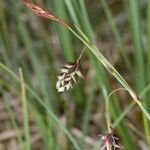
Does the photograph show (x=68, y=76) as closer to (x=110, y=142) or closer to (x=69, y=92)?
(x=110, y=142)

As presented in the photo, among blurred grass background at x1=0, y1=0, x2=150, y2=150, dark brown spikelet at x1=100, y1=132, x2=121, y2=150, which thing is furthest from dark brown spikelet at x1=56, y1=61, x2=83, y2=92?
blurred grass background at x1=0, y1=0, x2=150, y2=150

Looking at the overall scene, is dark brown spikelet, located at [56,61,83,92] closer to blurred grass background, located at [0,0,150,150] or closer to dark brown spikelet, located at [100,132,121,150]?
dark brown spikelet, located at [100,132,121,150]

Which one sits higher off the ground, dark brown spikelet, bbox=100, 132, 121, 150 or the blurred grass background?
the blurred grass background

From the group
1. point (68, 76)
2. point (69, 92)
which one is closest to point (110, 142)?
point (68, 76)

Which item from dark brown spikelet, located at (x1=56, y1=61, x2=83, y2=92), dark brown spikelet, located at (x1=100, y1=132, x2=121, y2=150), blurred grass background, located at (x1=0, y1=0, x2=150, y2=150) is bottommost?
dark brown spikelet, located at (x1=100, y1=132, x2=121, y2=150)

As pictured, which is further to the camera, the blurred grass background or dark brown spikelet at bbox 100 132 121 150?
the blurred grass background

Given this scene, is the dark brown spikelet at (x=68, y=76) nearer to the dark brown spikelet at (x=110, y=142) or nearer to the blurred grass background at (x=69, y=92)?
the dark brown spikelet at (x=110, y=142)

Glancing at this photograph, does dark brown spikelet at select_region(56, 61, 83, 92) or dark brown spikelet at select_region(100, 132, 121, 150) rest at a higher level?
dark brown spikelet at select_region(56, 61, 83, 92)

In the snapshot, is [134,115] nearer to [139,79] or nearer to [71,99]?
[71,99]
